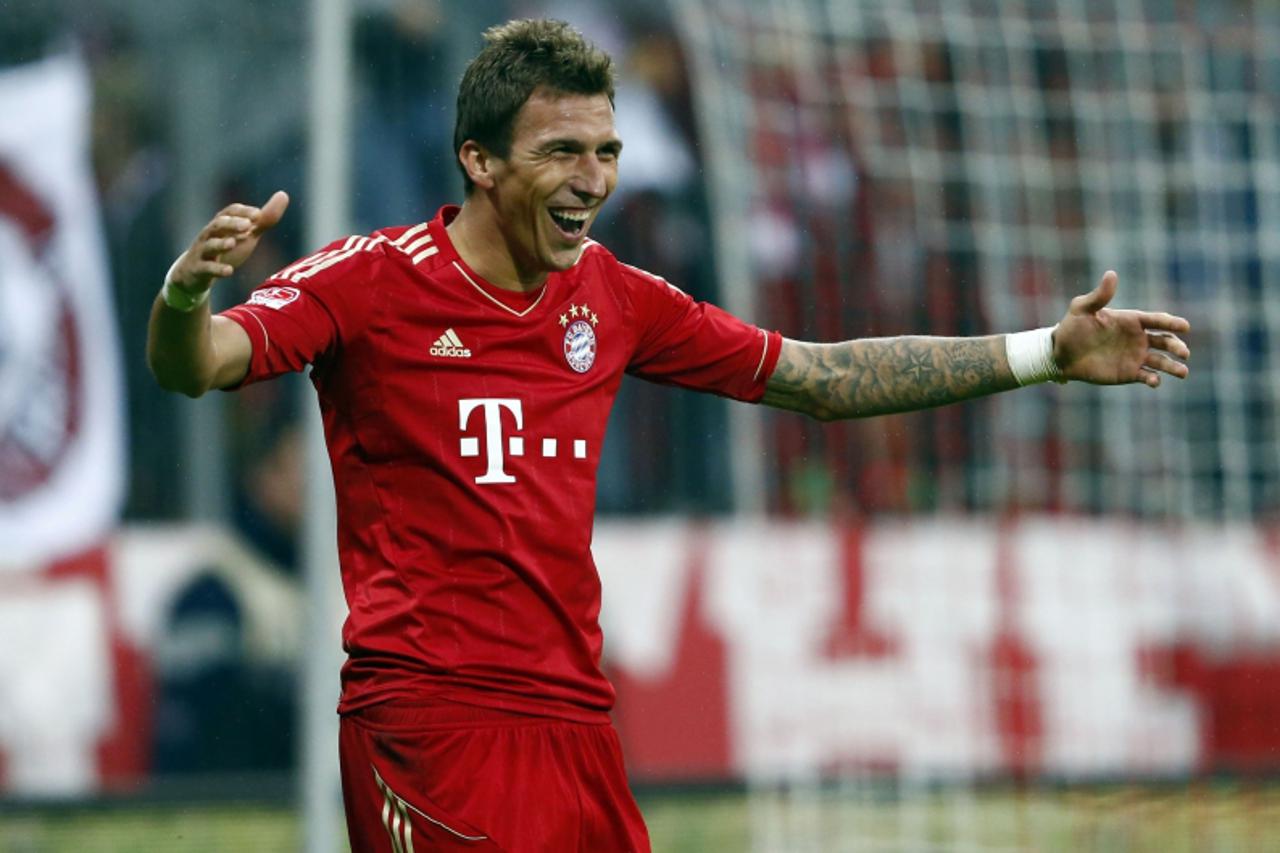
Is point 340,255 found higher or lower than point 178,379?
higher

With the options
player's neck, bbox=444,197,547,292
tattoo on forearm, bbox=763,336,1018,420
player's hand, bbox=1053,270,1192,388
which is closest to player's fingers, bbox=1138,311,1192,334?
player's hand, bbox=1053,270,1192,388

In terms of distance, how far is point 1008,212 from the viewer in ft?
31.1

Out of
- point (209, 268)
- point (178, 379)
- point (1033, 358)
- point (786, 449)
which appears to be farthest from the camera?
point (786, 449)

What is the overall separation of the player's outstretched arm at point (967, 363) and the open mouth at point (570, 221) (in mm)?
692

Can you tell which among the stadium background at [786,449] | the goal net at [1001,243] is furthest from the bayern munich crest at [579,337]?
the goal net at [1001,243]

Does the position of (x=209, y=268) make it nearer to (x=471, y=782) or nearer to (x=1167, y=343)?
(x=471, y=782)

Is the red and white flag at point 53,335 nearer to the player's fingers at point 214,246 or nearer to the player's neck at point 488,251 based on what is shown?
the player's neck at point 488,251

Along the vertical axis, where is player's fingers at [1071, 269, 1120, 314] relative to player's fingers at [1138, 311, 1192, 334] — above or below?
above

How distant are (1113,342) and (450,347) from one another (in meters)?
1.48

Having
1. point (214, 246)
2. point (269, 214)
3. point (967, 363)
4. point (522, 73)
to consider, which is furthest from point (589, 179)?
point (967, 363)

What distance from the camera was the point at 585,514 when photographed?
4.52 meters

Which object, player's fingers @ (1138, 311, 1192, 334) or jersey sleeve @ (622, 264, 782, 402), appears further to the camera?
jersey sleeve @ (622, 264, 782, 402)

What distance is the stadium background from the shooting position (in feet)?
28.5

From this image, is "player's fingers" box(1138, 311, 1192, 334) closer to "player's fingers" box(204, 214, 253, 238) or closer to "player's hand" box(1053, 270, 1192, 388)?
"player's hand" box(1053, 270, 1192, 388)
